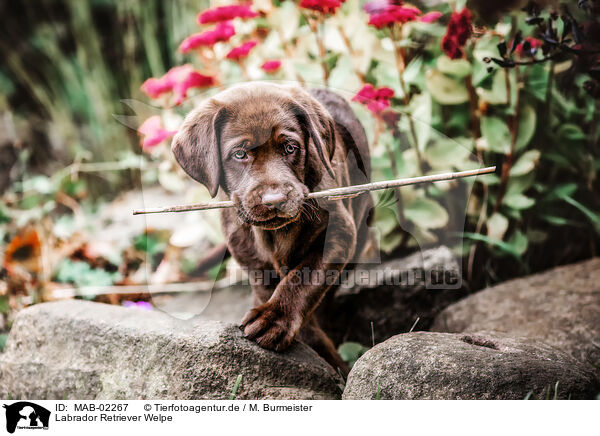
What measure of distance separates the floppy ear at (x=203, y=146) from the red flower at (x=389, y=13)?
2.21 feet

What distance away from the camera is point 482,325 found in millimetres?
2031

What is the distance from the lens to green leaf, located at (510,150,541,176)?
224cm

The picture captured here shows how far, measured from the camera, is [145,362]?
1618 mm

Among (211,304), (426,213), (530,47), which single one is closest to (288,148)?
(426,213)

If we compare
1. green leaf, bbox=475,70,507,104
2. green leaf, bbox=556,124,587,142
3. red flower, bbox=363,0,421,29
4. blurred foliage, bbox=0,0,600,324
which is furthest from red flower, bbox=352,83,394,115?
green leaf, bbox=556,124,587,142

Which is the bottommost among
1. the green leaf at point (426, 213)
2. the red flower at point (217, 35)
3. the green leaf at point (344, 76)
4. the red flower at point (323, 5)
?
the green leaf at point (426, 213)

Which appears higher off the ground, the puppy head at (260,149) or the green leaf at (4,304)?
the puppy head at (260,149)

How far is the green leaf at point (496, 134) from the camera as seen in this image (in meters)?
2.19

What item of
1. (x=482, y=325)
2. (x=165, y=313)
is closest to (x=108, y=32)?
(x=165, y=313)

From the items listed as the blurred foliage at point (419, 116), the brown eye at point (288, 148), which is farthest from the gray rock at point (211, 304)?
the brown eye at point (288, 148)

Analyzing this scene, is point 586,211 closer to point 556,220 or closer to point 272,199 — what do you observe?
point 556,220

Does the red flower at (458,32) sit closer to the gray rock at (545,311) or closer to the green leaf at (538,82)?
the green leaf at (538,82)

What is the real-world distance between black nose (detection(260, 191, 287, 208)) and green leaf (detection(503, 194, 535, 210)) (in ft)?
4.19
